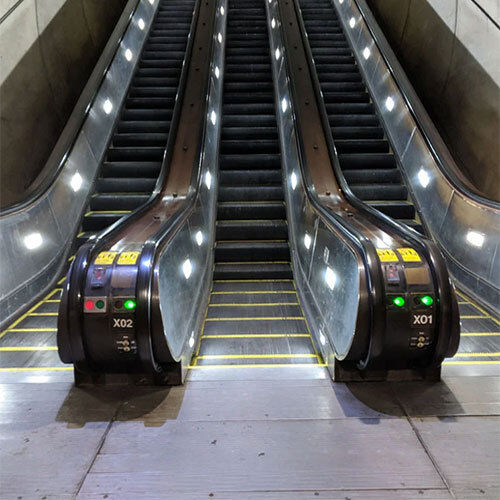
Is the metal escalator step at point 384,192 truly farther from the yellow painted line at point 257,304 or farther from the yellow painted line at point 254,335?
the yellow painted line at point 254,335

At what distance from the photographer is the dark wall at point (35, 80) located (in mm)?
4359

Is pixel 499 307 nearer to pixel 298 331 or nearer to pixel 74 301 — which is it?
pixel 298 331

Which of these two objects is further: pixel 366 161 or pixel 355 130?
pixel 355 130

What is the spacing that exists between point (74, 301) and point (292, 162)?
13.0ft

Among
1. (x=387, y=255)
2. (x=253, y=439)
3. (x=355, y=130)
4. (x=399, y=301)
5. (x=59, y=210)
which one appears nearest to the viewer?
(x=253, y=439)

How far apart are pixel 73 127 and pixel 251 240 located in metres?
2.86

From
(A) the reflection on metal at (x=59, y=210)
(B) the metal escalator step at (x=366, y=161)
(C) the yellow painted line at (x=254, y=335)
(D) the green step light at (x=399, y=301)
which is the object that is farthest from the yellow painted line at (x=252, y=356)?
(B) the metal escalator step at (x=366, y=161)

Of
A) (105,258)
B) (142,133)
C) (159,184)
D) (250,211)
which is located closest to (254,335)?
(105,258)

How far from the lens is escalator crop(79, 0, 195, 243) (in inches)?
207

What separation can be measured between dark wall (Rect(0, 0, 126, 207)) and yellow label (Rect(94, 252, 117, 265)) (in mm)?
2000

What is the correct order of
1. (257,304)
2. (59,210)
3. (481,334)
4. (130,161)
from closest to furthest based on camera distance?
(481,334), (257,304), (59,210), (130,161)

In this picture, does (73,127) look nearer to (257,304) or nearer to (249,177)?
(249,177)

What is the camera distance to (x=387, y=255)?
97.7 inches

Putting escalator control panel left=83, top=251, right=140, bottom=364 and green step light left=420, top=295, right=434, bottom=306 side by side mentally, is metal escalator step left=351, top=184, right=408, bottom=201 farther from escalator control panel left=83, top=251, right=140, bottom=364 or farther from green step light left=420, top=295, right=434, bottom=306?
escalator control panel left=83, top=251, right=140, bottom=364
